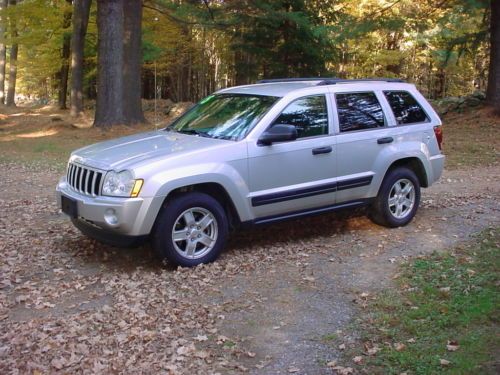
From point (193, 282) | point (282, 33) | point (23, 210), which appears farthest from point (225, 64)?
point (193, 282)

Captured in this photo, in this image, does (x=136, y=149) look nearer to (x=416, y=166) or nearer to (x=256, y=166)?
(x=256, y=166)

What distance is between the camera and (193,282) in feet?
18.2

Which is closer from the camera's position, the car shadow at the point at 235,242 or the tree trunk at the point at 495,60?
the car shadow at the point at 235,242

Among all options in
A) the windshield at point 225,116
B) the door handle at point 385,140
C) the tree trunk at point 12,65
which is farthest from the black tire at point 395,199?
the tree trunk at point 12,65

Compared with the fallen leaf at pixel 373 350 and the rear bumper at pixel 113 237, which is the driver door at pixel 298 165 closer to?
the rear bumper at pixel 113 237

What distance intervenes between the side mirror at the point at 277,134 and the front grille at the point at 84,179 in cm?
174

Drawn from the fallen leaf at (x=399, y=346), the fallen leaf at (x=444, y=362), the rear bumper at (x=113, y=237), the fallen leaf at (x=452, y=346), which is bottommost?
the fallen leaf at (x=399, y=346)

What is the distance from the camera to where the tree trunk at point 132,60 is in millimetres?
18578

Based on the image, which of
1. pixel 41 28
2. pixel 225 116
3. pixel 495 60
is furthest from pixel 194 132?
pixel 41 28

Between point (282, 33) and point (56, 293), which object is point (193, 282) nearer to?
point (56, 293)

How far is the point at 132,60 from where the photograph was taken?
1900cm

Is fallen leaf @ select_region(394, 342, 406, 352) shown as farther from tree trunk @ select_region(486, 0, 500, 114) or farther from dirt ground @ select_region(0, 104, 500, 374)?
tree trunk @ select_region(486, 0, 500, 114)

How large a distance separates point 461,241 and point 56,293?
4614 mm

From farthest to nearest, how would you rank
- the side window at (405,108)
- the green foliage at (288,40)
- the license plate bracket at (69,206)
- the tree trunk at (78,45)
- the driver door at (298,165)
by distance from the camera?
the tree trunk at (78,45) → the green foliage at (288,40) → the side window at (405,108) → the driver door at (298,165) → the license plate bracket at (69,206)
